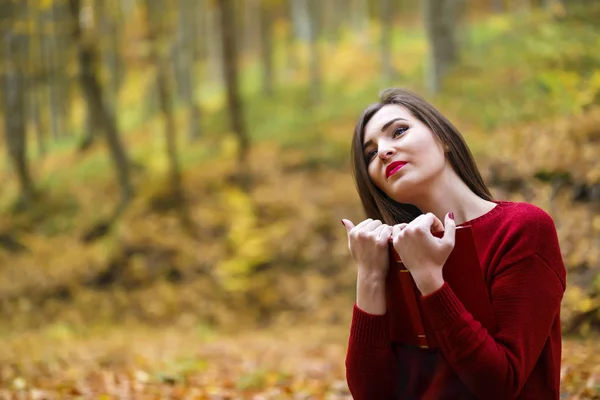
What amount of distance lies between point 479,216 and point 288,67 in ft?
76.7

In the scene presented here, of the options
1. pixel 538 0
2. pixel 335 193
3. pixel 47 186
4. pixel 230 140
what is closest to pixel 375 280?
pixel 335 193

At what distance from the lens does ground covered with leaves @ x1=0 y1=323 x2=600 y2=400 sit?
14.3ft

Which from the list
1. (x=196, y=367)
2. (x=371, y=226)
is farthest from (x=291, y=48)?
(x=371, y=226)

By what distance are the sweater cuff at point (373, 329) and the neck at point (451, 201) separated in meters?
0.39

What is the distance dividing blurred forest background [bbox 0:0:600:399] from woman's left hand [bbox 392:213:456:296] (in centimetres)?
222

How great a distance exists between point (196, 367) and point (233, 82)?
621 centimetres

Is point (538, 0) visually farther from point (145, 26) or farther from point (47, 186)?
point (47, 186)

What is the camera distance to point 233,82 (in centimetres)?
1038

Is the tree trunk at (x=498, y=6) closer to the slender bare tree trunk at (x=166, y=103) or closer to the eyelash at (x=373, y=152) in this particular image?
the slender bare tree trunk at (x=166, y=103)

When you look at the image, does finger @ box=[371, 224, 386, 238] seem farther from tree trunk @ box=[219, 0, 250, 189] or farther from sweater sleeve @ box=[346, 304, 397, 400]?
tree trunk @ box=[219, 0, 250, 189]

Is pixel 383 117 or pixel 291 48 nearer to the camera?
pixel 383 117

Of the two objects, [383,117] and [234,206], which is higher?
[383,117]

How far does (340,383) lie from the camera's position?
181 inches

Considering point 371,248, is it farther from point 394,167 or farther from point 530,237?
point 530,237
